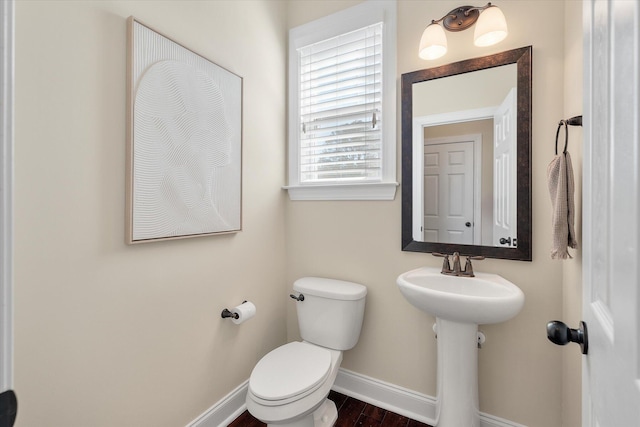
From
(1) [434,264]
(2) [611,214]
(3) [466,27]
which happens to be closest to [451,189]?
(1) [434,264]

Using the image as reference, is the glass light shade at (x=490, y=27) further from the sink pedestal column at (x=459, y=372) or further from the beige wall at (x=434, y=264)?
the sink pedestal column at (x=459, y=372)

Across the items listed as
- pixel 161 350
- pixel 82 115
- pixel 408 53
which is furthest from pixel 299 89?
pixel 161 350

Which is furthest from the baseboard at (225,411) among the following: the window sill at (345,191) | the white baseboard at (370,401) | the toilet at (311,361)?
the window sill at (345,191)

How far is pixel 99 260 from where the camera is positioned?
1109 mm

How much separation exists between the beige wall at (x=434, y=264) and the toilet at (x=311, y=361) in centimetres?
17

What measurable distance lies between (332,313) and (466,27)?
1.68 meters

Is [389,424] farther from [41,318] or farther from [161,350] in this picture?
[41,318]

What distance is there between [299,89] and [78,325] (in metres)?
1.74

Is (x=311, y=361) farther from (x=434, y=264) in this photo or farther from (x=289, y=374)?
(x=434, y=264)

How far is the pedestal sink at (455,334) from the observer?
4.19ft

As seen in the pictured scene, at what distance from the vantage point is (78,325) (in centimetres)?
105

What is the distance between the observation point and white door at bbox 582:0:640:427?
0.40m

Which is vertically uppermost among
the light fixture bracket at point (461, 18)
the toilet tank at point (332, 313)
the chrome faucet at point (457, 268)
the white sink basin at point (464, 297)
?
the light fixture bracket at point (461, 18)
